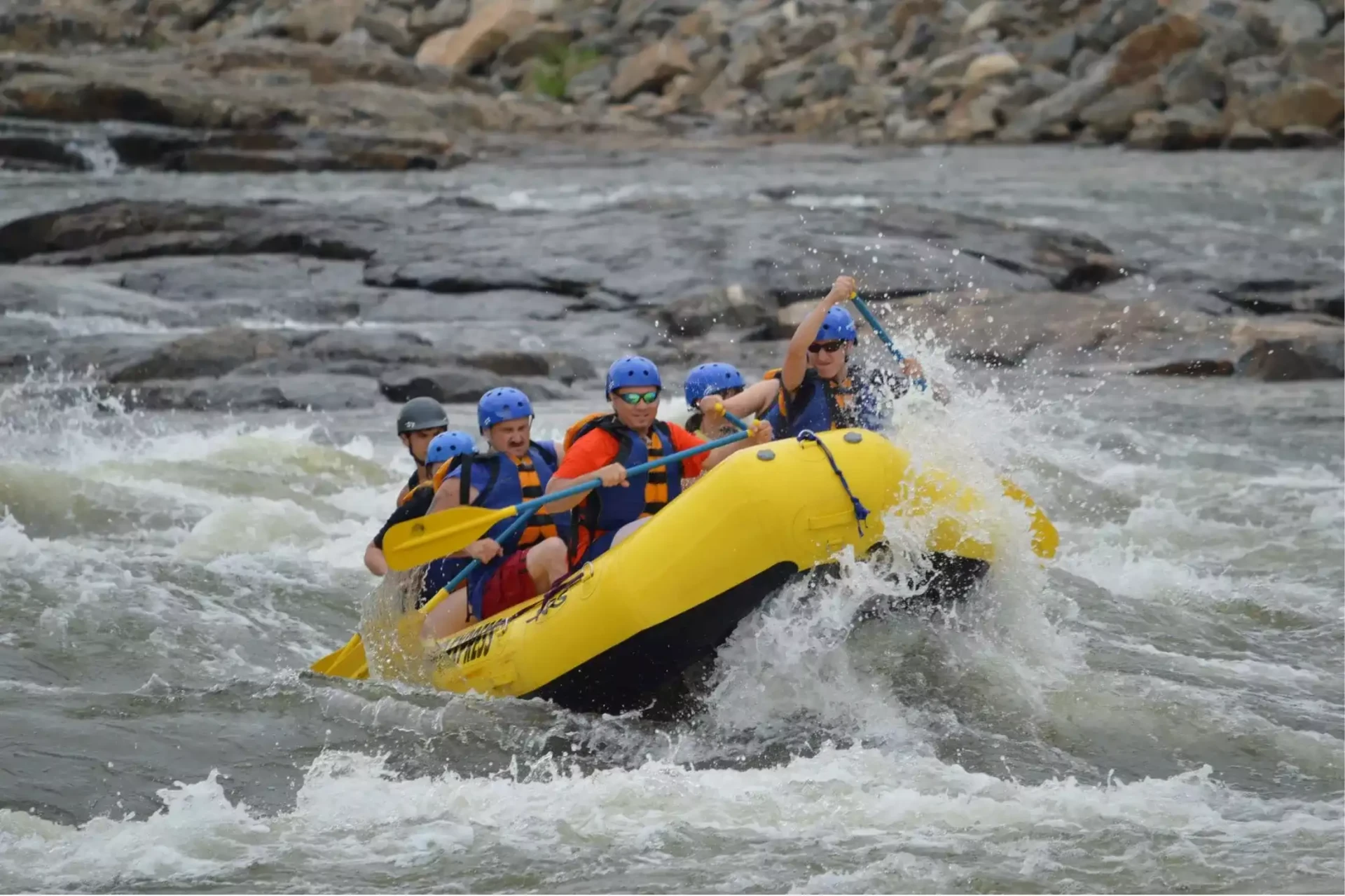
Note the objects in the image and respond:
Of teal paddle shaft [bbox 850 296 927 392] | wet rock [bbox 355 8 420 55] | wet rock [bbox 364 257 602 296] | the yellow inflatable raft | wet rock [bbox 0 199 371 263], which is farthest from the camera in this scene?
wet rock [bbox 355 8 420 55]

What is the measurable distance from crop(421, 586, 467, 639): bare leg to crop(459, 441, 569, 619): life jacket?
4 centimetres

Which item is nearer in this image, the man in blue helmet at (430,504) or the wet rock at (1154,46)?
the man in blue helmet at (430,504)

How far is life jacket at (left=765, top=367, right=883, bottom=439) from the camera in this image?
23.1ft

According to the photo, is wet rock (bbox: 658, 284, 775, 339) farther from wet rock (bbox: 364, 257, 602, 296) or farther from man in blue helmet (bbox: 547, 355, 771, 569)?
man in blue helmet (bbox: 547, 355, 771, 569)

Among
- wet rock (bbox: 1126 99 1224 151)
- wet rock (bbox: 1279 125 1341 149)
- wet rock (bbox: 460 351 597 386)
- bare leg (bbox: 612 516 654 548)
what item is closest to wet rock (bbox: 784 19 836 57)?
wet rock (bbox: 1126 99 1224 151)

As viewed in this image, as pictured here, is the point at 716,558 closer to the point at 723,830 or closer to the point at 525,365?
the point at 723,830

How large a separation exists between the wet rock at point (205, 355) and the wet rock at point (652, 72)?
68.0 feet

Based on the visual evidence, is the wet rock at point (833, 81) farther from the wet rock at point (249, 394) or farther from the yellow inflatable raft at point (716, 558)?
the yellow inflatable raft at point (716, 558)

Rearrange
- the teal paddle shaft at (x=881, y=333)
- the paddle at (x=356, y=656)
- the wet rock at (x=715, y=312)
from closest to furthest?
the paddle at (x=356, y=656), the teal paddle shaft at (x=881, y=333), the wet rock at (x=715, y=312)

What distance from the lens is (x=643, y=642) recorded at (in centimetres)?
600

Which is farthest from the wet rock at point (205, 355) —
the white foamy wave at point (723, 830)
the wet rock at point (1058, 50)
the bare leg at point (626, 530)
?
the wet rock at point (1058, 50)

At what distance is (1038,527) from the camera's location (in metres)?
6.45

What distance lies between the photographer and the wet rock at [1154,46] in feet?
93.5

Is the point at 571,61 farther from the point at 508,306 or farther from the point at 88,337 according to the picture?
the point at 88,337
